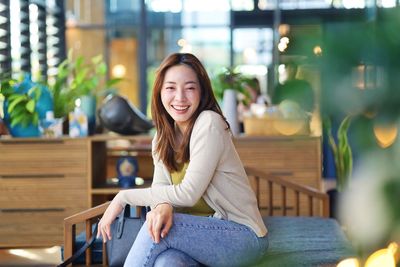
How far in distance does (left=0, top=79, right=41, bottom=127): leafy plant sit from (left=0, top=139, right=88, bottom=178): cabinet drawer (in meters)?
0.14

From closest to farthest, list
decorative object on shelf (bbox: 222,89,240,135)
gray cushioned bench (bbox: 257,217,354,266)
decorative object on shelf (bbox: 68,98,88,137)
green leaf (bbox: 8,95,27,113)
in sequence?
gray cushioned bench (bbox: 257,217,354,266) < green leaf (bbox: 8,95,27,113) < decorative object on shelf (bbox: 68,98,88,137) < decorative object on shelf (bbox: 222,89,240,135)

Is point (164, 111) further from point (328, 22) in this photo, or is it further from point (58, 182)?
point (58, 182)

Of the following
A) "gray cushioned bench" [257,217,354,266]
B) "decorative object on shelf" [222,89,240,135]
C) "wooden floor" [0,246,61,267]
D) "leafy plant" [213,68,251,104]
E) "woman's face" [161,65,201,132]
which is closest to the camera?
"woman's face" [161,65,201,132]

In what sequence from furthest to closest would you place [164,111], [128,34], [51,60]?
[128,34]
[51,60]
[164,111]

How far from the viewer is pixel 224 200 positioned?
230cm

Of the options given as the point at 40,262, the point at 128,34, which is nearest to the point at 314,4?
the point at 40,262

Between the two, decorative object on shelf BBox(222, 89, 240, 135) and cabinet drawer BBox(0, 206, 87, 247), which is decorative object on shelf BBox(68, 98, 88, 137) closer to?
cabinet drawer BBox(0, 206, 87, 247)

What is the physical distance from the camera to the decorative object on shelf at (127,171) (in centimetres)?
457

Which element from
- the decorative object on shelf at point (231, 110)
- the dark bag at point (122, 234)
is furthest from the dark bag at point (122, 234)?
the decorative object on shelf at point (231, 110)

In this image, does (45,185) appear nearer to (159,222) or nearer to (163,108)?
(163,108)

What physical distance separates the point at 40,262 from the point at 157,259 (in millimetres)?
2423

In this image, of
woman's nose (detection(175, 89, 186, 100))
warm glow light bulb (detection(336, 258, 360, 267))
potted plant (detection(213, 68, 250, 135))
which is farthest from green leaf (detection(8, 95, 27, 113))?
warm glow light bulb (detection(336, 258, 360, 267))

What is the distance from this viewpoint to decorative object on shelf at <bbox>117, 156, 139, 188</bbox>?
15.0 feet

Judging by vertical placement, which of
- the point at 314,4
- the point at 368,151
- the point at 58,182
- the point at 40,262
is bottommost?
the point at 40,262
